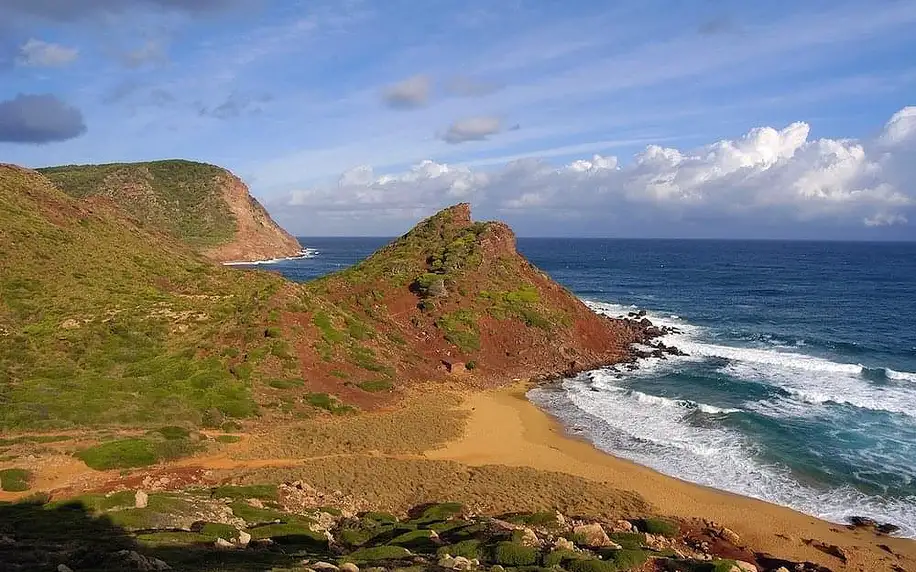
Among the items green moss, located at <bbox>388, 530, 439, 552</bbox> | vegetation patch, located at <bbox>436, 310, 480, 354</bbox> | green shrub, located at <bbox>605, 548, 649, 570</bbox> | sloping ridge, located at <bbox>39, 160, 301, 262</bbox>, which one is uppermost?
sloping ridge, located at <bbox>39, 160, 301, 262</bbox>

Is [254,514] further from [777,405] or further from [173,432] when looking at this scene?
[777,405]

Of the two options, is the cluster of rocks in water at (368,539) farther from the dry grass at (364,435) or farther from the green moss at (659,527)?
the dry grass at (364,435)

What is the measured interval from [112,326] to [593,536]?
38.2 meters

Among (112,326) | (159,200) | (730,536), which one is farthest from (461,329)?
(159,200)

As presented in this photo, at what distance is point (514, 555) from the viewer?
2005cm

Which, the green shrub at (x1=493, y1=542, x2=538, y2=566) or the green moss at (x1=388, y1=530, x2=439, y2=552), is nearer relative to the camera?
the green shrub at (x1=493, y1=542, x2=538, y2=566)

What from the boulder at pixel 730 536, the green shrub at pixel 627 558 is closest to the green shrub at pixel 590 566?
the green shrub at pixel 627 558

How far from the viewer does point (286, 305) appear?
5072cm

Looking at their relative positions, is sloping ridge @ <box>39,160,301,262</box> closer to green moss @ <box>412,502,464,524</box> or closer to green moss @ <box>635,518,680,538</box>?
green moss @ <box>412,502,464,524</box>

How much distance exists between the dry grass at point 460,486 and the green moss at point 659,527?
1.69 m

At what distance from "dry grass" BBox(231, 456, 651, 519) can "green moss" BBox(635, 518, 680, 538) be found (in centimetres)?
169

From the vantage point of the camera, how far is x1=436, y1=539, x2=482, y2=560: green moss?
20.2 meters

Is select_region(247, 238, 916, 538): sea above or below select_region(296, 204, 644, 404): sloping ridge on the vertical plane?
below

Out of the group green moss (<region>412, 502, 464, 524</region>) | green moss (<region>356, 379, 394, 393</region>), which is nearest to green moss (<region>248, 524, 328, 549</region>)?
green moss (<region>412, 502, 464, 524</region>)
